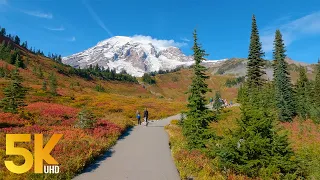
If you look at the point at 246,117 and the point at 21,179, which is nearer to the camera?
the point at 21,179

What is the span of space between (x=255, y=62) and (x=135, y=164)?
39527mm

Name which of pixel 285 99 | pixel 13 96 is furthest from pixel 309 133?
pixel 13 96

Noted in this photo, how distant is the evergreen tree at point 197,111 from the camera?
59.8 ft

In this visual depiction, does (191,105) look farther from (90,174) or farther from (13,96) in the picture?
(13,96)

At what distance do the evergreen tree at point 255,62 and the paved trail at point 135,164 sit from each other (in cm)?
3224

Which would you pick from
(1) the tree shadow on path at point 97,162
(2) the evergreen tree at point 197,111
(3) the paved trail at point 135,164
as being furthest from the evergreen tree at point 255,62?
(1) the tree shadow on path at point 97,162

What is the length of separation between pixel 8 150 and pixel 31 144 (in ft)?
5.12

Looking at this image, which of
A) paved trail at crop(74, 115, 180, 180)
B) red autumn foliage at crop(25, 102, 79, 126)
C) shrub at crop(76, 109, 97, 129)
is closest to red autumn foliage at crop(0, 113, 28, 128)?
red autumn foliage at crop(25, 102, 79, 126)

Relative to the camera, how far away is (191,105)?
19.4 m

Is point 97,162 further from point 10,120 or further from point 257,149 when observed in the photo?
point 10,120

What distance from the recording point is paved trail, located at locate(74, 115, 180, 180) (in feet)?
39.7

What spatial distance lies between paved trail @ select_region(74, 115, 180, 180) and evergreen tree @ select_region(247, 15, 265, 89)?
32.2 meters

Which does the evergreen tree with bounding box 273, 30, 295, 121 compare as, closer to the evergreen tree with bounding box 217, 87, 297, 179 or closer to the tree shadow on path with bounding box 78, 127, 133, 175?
the evergreen tree with bounding box 217, 87, 297, 179

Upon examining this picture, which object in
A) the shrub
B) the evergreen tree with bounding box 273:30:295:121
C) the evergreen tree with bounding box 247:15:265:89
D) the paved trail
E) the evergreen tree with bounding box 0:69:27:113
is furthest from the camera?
the evergreen tree with bounding box 247:15:265:89
